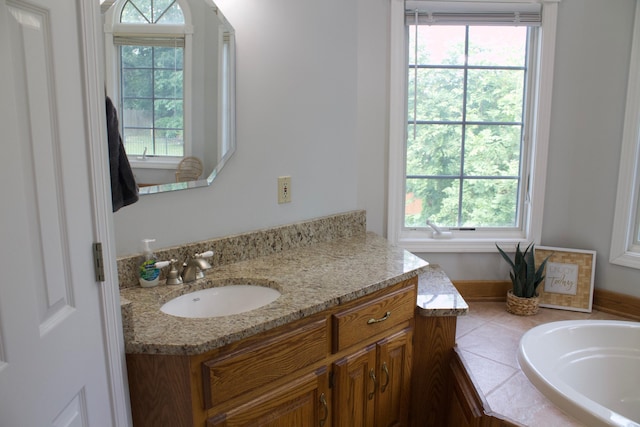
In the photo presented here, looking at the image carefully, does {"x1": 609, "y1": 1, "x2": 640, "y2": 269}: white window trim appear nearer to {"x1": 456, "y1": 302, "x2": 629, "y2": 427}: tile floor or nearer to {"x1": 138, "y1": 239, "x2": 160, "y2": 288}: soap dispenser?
{"x1": 456, "y1": 302, "x2": 629, "y2": 427}: tile floor

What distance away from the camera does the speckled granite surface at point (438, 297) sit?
187cm

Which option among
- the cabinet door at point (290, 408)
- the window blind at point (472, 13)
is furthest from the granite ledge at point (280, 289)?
the window blind at point (472, 13)

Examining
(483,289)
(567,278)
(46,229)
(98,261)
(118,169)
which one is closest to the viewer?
(46,229)

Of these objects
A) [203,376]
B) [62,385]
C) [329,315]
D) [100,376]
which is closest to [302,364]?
[329,315]

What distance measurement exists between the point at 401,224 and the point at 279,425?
1.33 meters

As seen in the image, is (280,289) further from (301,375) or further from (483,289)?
(483,289)

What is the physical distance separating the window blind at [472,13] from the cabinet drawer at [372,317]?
1317mm

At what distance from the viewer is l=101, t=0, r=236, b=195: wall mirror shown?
57.2 inches

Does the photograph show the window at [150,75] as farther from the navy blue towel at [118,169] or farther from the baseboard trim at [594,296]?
the baseboard trim at [594,296]

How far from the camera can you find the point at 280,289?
156cm

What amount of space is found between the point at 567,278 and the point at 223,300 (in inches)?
68.2

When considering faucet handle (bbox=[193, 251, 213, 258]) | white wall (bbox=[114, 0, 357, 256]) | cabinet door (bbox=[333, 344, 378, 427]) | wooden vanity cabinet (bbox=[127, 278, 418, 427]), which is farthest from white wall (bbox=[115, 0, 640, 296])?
cabinet door (bbox=[333, 344, 378, 427])

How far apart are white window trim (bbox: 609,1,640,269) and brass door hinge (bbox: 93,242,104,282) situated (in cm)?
230

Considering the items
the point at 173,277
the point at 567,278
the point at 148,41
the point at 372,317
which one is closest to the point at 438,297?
the point at 372,317
